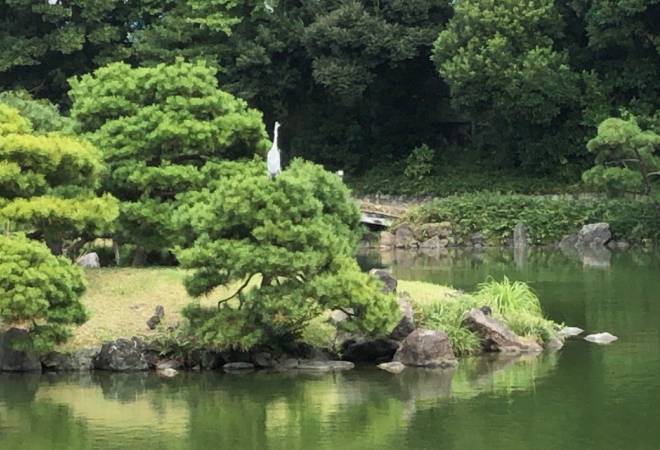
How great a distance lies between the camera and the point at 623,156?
116 feet

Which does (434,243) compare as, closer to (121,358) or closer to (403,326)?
(403,326)

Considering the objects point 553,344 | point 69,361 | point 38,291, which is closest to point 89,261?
point 69,361

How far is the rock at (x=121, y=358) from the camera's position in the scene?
16.5m

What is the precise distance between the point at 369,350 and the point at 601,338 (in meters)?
4.17

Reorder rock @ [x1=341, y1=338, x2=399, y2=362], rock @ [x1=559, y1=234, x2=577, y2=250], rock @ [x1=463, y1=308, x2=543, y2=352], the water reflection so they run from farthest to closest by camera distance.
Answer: rock @ [x1=559, y1=234, x2=577, y2=250] → rock @ [x1=463, y1=308, x2=543, y2=352] → rock @ [x1=341, y1=338, x2=399, y2=362] → the water reflection

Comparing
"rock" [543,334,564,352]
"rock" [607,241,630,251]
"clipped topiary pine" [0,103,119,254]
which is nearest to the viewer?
"clipped topiary pine" [0,103,119,254]

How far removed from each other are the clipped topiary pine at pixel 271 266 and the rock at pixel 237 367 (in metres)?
0.43

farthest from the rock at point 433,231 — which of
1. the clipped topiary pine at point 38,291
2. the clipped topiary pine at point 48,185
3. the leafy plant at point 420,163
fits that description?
the clipped topiary pine at point 38,291

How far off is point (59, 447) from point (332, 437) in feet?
9.65

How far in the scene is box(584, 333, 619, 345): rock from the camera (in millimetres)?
18594

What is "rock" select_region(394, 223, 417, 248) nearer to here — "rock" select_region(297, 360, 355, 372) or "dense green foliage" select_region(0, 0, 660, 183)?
"dense green foliage" select_region(0, 0, 660, 183)

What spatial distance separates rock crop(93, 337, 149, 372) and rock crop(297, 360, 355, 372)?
2.22m

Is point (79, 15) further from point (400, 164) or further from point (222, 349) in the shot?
point (222, 349)

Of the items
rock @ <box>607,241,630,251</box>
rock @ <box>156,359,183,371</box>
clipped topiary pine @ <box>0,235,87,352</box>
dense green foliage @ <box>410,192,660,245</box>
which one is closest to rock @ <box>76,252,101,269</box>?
rock @ <box>156,359,183,371</box>
